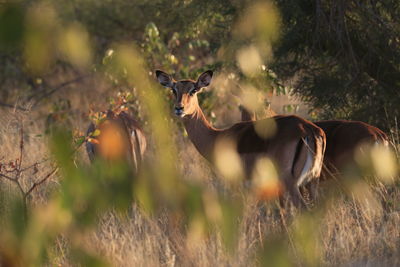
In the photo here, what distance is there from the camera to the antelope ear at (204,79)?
264 inches

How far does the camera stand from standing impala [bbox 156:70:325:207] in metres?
5.45

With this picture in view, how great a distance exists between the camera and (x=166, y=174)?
0.94 meters

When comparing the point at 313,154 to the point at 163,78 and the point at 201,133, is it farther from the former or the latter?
the point at 163,78

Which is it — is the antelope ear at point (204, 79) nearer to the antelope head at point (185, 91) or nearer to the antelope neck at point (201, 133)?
the antelope head at point (185, 91)

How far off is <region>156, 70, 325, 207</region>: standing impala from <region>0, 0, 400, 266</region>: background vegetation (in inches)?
9.2

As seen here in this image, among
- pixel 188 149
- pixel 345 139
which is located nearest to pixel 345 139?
pixel 345 139

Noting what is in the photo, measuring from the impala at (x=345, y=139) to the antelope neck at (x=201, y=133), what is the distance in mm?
1058

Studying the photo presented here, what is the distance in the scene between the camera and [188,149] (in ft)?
27.7

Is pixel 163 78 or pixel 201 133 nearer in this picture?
pixel 201 133

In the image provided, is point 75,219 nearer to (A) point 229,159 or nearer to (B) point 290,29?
(A) point 229,159

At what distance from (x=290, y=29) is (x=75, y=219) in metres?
7.07

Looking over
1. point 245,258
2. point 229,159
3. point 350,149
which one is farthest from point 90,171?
point 350,149

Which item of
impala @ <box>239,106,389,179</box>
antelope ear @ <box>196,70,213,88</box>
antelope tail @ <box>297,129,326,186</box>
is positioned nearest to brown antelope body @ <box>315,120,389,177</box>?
impala @ <box>239,106,389,179</box>

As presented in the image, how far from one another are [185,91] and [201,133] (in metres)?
0.44
